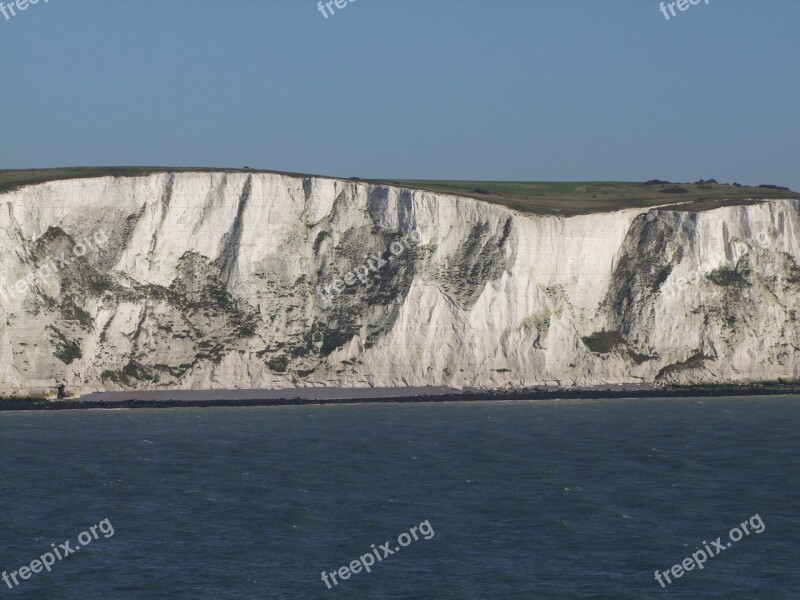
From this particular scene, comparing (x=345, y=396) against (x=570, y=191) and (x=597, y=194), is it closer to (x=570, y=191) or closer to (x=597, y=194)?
(x=597, y=194)

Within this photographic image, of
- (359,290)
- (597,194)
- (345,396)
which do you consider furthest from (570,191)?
(345,396)

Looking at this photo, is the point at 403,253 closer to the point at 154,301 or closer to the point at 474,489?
the point at 154,301

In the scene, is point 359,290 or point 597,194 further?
point 597,194

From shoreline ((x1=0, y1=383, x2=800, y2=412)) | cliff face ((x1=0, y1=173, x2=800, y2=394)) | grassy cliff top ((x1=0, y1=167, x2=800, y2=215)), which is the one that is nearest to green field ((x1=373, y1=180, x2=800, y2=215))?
grassy cliff top ((x1=0, y1=167, x2=800, y2=215))

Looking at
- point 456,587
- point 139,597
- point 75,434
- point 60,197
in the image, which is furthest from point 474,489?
point 60,197

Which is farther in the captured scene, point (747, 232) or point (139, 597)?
point (747, 232)

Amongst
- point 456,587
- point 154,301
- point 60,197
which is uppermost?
point 60,197

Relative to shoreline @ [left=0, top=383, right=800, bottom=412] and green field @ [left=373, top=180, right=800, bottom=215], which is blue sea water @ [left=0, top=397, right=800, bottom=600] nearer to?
shoreline @ [left=0, top=383, right=800, bottom=412]
